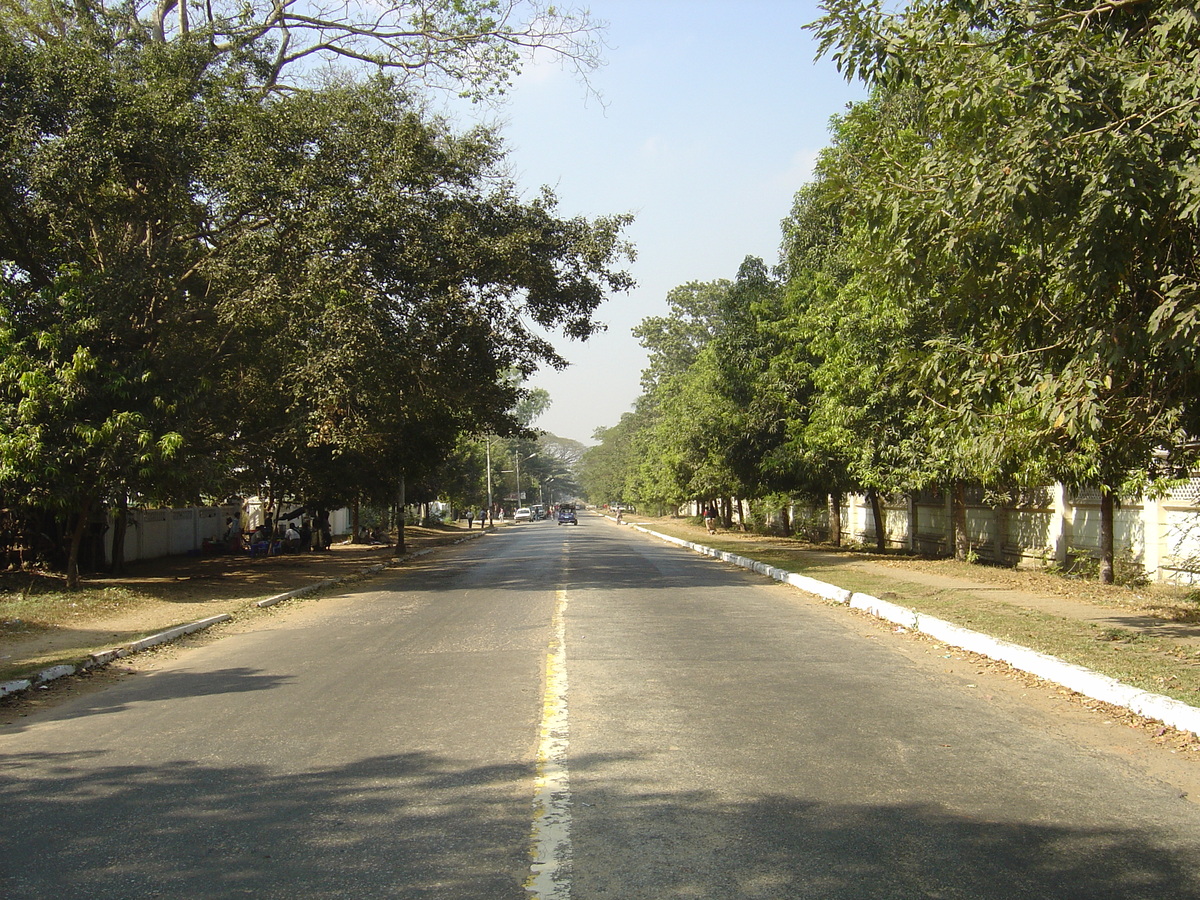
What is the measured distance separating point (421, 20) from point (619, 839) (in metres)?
22.3

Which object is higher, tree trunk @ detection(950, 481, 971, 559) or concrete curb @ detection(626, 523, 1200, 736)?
tree trunk @ detection(950, 481, 971, 559)

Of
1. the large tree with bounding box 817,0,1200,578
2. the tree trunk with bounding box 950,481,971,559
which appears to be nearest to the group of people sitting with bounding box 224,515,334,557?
the tree trunk with bounding box 950,481,971,559

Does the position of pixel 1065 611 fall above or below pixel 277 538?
below

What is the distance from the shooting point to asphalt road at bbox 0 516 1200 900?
14.0ft

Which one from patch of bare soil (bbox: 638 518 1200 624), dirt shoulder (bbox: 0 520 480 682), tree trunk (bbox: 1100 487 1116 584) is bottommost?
dirt shoulder (bbox: 0 520 480 682)

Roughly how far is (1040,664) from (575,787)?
549cm

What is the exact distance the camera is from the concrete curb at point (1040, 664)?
23.2ft

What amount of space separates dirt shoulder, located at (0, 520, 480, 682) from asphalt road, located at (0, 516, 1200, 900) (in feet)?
7.31

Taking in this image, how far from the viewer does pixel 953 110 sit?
8.42 metres

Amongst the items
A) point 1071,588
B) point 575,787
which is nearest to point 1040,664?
point 575,787

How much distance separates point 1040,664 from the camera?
9.05m

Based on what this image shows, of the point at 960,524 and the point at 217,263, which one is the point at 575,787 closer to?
the point at 217,263

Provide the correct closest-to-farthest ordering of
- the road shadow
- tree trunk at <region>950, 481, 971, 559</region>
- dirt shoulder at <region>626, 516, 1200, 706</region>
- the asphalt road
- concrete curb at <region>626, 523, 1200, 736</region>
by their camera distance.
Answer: the road shadow
the asphalt road
concrete curb at <region>626, 523, 1200, 736</region>
dirt shoulder at <region>626, 516, 1200, 706</region>
tree trunk at <region>950, 481, 971, 559</region>

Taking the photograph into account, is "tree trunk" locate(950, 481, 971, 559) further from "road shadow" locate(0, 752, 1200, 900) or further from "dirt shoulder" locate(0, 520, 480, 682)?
"road shadow" locate(0, 752, 1200, 900)
